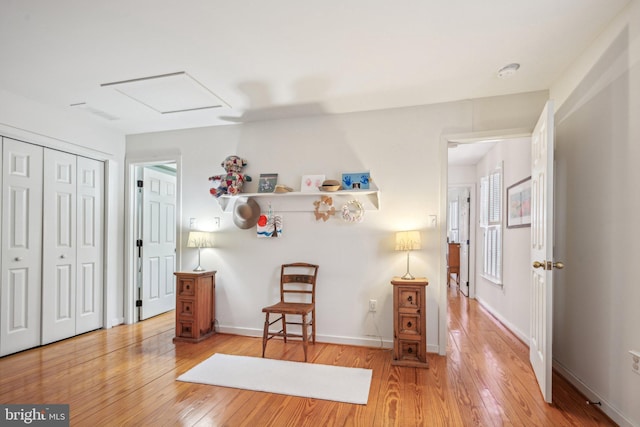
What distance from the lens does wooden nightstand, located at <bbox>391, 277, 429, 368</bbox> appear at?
2.92 m

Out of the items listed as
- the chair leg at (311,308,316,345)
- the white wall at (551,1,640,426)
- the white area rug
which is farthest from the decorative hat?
the white wall at (551,1,640,426)

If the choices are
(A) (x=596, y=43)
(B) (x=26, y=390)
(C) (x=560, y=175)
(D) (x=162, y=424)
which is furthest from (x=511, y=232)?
(B) (x=26, y=390)

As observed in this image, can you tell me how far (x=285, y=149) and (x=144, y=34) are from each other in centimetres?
180

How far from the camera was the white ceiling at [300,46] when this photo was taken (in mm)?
1938

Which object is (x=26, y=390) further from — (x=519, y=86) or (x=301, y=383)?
(x=519, y=86)

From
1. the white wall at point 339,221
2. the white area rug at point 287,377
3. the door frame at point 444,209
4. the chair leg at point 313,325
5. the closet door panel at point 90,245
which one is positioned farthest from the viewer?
the closet door panel at point 90,245

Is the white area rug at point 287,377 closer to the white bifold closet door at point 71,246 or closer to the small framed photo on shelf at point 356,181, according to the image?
the small framed photo on shelf at point 356,181

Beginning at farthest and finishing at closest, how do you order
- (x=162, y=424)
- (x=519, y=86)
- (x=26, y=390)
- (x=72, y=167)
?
(x=72, y=167)
(x=519, y=86)
(x=26, y=390)
(x=162, y=424)

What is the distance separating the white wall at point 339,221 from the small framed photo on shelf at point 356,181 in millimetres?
119

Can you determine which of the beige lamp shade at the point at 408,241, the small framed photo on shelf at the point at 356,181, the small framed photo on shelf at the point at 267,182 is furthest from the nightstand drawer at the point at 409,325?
the small framed photo on shelf at the point at 267,182

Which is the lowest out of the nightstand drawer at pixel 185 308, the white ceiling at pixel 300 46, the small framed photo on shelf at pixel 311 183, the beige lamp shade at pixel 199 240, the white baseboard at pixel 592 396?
the white baseboard at pixel 592 396

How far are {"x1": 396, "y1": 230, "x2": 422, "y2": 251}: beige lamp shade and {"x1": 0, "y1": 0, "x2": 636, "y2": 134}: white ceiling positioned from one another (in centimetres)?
132

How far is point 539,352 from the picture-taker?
2480 mm

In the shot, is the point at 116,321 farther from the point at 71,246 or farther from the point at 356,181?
the point at 356,181
